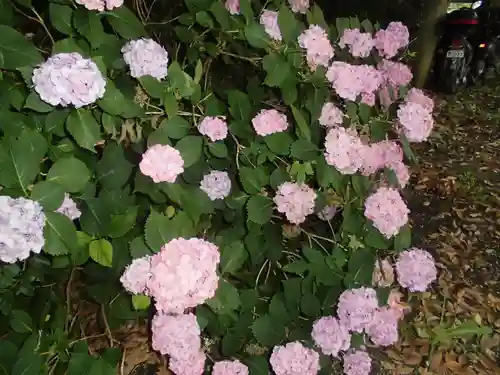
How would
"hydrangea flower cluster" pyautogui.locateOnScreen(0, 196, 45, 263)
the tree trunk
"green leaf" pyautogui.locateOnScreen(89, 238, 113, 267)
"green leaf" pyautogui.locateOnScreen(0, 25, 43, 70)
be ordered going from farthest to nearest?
the tree trunk < "green leaf" pyautogui.locateOnScreen(89, 238, 113, 267) < "green leaf" pyautogui.locateOnScreen(0, 25, 43, 70) < "hydrangea flower cluster" pyautogui.locateOnScreen(0, 196, 45, 263)

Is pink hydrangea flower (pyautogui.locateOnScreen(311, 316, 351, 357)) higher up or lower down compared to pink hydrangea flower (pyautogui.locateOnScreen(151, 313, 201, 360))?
lower down

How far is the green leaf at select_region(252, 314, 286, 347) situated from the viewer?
139cm

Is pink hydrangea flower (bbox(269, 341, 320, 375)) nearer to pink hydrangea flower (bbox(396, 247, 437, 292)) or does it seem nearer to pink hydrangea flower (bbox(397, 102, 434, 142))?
pink hydrangea flower (bbox(396, 247, 437, 292))

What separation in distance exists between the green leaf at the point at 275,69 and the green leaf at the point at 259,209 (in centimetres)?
27

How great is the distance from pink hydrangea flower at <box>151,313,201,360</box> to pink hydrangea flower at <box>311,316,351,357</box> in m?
0.30

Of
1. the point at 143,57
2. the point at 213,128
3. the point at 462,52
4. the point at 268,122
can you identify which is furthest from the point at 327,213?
the point at 462,52

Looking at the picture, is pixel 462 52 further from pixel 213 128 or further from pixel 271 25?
pixel 213 128

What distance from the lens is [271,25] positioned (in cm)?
139

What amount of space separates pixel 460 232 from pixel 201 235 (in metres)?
1.87

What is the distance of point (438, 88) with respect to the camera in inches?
203

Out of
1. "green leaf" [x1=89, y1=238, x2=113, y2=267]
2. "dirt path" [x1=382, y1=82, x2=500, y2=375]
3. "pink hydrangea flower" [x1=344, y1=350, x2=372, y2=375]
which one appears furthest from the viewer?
"dirt path" [x1=382, y1=82, x2=500, y2=375]

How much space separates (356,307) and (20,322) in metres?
0.75

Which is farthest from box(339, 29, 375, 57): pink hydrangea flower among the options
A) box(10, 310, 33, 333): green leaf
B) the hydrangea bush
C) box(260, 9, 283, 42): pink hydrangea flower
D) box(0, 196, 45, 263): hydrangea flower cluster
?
box(10, 310, 33, 333): green leaf

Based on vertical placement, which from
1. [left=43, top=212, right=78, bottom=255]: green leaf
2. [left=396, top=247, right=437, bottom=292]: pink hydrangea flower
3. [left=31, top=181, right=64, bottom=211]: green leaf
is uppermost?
[left=31, top=181, right=64, bottom=211]: green leaf
